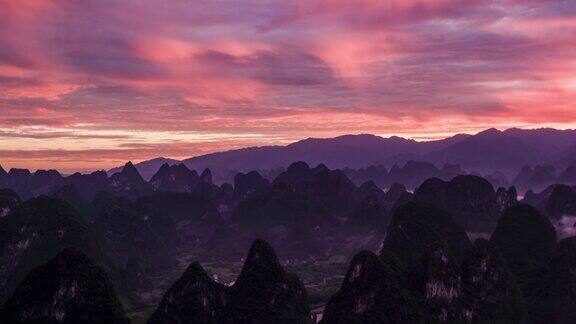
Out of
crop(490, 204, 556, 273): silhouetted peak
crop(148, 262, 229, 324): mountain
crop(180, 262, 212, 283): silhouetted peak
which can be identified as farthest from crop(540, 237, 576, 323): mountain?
crop(180, 262, 212, 283): silhouetted peak

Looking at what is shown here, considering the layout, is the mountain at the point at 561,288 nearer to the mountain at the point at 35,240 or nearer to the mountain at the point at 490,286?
the mountain at the point at 490,286

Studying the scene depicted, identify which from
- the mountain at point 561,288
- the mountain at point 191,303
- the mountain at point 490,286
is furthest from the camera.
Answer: the mountain at point 561,288

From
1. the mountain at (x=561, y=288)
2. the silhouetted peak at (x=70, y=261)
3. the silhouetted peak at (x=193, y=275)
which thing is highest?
the silhouetted peak at (x=70, y=261)

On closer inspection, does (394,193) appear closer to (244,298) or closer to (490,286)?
(490,286)

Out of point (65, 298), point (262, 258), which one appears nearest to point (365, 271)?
point (262, 258)

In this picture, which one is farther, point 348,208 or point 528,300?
point 348,208

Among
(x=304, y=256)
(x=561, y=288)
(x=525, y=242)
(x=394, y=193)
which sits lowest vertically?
(x=304, y=256)

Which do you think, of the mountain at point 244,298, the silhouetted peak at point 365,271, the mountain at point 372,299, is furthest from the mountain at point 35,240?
the silhouetted peak at point 365,271

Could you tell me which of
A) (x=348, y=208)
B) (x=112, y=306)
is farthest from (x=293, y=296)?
(x=348, y=208)

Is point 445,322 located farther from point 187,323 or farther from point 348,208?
point 348,208
